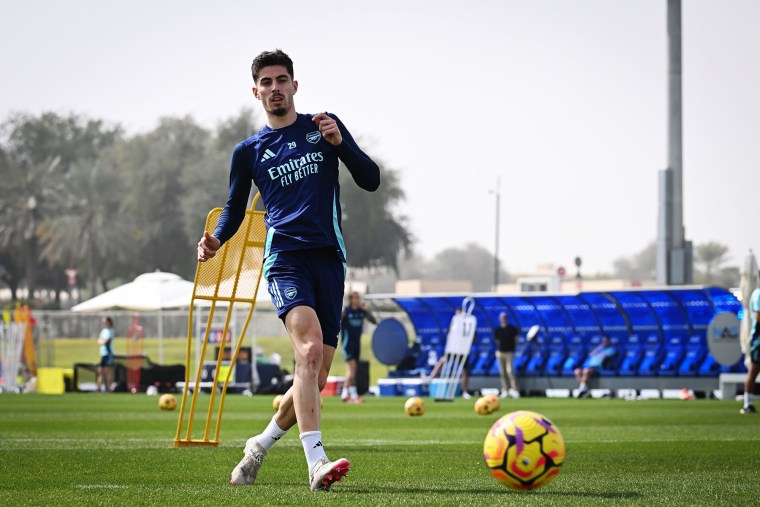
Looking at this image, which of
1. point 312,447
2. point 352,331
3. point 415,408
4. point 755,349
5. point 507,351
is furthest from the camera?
point 507,351

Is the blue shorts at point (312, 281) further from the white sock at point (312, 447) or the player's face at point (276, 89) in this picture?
the player's face at point (276, 89)

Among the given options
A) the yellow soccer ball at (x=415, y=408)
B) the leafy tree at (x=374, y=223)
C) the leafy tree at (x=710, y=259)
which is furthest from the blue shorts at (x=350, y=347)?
the leafy tree at (x=710, y=259)

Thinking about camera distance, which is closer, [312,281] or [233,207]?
[312,281]

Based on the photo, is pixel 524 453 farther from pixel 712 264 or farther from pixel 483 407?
pixel 712 264

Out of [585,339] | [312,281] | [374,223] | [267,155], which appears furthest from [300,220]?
[374,223]

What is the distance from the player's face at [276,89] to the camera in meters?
8.07

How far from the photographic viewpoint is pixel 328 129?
Result: 26.1 feet

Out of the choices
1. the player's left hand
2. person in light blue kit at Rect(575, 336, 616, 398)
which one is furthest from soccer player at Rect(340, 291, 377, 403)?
the player's left hand

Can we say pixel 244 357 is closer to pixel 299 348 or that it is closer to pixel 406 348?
pixel 406 348

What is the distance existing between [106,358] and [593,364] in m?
13.3

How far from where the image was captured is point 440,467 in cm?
Answer: 991

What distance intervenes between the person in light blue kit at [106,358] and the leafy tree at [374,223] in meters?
54.3

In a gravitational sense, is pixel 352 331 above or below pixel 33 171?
below

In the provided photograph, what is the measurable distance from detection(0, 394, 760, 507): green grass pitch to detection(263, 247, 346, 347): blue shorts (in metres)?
1.01
